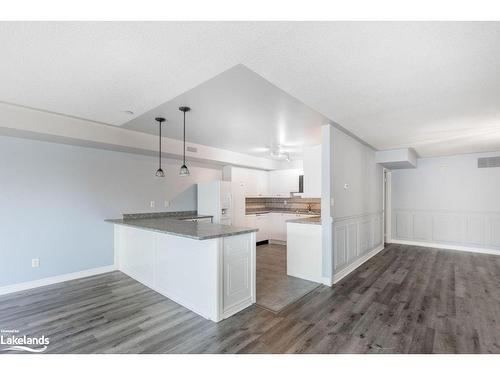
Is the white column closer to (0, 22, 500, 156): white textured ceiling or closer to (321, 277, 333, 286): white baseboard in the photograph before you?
(321, 277, 333, 286): white baseboard

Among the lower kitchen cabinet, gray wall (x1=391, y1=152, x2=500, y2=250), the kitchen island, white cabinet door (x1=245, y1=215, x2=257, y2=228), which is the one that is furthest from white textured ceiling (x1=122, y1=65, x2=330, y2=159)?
gray wall (x1=391, y1=152, x2=500, y2=250)

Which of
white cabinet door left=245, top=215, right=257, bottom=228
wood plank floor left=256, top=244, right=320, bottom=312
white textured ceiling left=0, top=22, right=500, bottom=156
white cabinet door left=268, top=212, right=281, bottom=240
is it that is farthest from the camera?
white cabinet door left=268, top=212, right=281, bottom=240

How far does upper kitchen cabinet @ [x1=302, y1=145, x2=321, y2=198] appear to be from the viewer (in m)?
4.05

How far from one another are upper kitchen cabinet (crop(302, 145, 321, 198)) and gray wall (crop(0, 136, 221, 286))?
3.26 metres

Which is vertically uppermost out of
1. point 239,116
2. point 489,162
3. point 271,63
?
point 239,116

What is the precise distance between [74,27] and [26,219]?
3477mm

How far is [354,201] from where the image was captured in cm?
463

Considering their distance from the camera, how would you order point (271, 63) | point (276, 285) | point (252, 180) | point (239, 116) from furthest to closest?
point (252, 180), point (276, 285), point (239, 116), point (271, 63)

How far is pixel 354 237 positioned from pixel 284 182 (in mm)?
3213

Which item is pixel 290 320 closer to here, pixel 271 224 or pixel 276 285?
pixel 276 285

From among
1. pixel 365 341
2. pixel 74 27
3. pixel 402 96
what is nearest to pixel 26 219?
pixel 74 27

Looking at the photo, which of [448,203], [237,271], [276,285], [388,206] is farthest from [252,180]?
[448,203]

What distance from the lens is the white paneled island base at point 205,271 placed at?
2666 mm

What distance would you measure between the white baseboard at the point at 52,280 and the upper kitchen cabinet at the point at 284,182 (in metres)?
4.75
